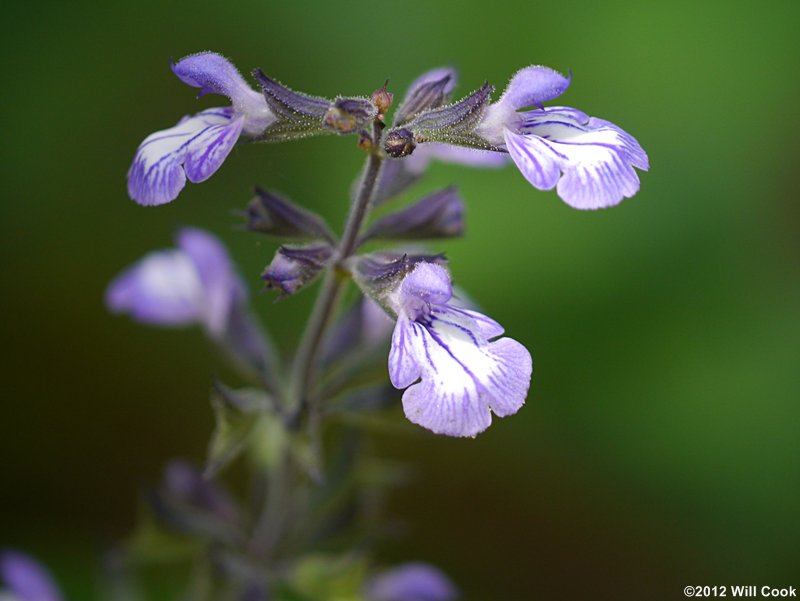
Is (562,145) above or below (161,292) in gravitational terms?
above

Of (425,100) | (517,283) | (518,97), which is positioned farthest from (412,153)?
(517,283)

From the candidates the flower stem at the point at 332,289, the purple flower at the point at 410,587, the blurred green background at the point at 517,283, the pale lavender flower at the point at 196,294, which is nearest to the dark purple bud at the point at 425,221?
the flower stem at the point at 332,289

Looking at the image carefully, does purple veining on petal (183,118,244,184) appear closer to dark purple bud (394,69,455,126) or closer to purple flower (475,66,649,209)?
dark purple bud (394,69,455,126)

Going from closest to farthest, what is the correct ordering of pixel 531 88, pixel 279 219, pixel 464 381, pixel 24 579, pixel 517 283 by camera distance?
1. pixel 464 381
2. pixel 531 88
3. pixel 279 219
4. pixel 24 579
5. pixel 517 283

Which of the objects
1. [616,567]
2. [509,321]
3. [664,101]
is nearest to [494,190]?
[509,321]

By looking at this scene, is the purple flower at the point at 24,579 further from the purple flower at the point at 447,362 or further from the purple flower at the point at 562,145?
the purple flower at the point at 562,145

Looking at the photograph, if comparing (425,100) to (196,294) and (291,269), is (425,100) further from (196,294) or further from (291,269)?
(196,294)

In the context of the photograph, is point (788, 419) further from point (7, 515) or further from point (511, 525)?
point (7, 515)

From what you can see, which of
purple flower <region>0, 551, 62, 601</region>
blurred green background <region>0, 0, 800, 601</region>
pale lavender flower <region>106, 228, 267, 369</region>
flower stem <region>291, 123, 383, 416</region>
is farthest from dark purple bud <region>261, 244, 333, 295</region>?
blurred green background <region>0, 0, 800, 601</region>
